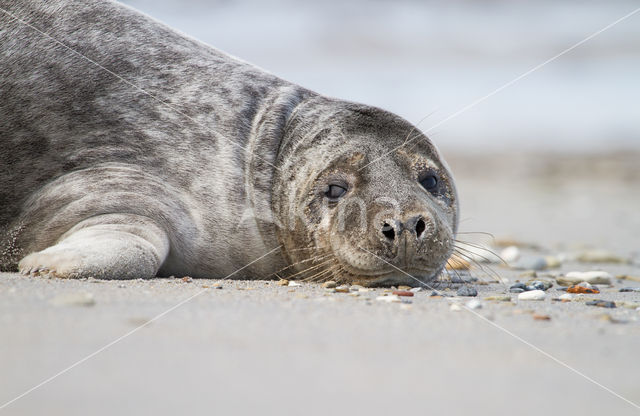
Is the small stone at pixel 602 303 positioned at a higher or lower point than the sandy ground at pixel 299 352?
higher

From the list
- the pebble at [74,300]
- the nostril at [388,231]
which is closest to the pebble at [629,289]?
the nostril at [388,231]

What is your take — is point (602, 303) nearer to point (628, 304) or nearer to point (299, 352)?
point (628, 304)

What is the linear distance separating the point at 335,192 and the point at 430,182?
62cm

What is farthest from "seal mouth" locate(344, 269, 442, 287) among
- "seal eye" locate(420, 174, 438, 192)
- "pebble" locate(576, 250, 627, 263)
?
"pebble" locate(576, 250, 627, 263)

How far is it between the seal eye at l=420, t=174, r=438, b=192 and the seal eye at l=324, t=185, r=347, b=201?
0.51 meters

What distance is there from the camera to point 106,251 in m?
4.09

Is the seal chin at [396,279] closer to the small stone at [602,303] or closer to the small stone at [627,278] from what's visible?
the small stone at [602,303]

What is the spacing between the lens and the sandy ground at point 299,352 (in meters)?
2.17

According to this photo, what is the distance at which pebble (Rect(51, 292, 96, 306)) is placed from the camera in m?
3.15

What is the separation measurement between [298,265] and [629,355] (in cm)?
231

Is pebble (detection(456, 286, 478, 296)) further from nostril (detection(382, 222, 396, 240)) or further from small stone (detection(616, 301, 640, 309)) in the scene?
small stone (detection(616, 301, 640, 309))

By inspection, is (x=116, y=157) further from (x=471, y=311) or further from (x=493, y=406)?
(x=493, y=406)

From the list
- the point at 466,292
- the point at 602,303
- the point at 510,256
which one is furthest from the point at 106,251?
the point at 510,256

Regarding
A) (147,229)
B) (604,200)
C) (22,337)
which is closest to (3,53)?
(147,229)
